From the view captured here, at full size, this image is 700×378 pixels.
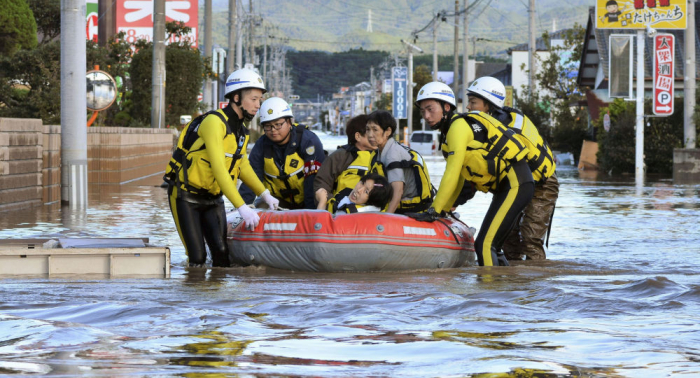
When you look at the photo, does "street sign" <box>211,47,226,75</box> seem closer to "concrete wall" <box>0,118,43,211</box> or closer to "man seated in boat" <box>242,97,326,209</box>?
"concrete wall" <box>0,118,43,211</box>

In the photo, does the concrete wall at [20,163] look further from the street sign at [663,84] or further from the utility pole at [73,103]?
the street sign at [663,84]

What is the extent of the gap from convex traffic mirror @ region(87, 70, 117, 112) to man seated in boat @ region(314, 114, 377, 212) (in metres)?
14.3

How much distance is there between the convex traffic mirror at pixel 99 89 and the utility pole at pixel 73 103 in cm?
612

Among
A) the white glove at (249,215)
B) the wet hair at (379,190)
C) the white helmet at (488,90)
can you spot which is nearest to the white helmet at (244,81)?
the white glove at (249,215)

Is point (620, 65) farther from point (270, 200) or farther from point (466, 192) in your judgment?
point (270, 200)

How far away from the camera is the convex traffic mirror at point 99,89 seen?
2403 cm

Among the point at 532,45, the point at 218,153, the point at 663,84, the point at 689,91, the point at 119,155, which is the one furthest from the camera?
the point at 532,45

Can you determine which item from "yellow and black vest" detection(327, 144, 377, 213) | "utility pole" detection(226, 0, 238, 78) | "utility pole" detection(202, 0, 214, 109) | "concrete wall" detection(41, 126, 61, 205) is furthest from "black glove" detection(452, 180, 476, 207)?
"utility pole" detection(226, 0, 238, 78)

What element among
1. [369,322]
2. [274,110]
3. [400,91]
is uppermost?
[400,91]

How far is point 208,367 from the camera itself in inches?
219

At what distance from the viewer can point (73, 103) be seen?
17469 millimetres

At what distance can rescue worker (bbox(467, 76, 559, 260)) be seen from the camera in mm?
10492

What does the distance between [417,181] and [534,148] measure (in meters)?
1.17

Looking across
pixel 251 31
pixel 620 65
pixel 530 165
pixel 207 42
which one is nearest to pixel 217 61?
pixel 207 42
